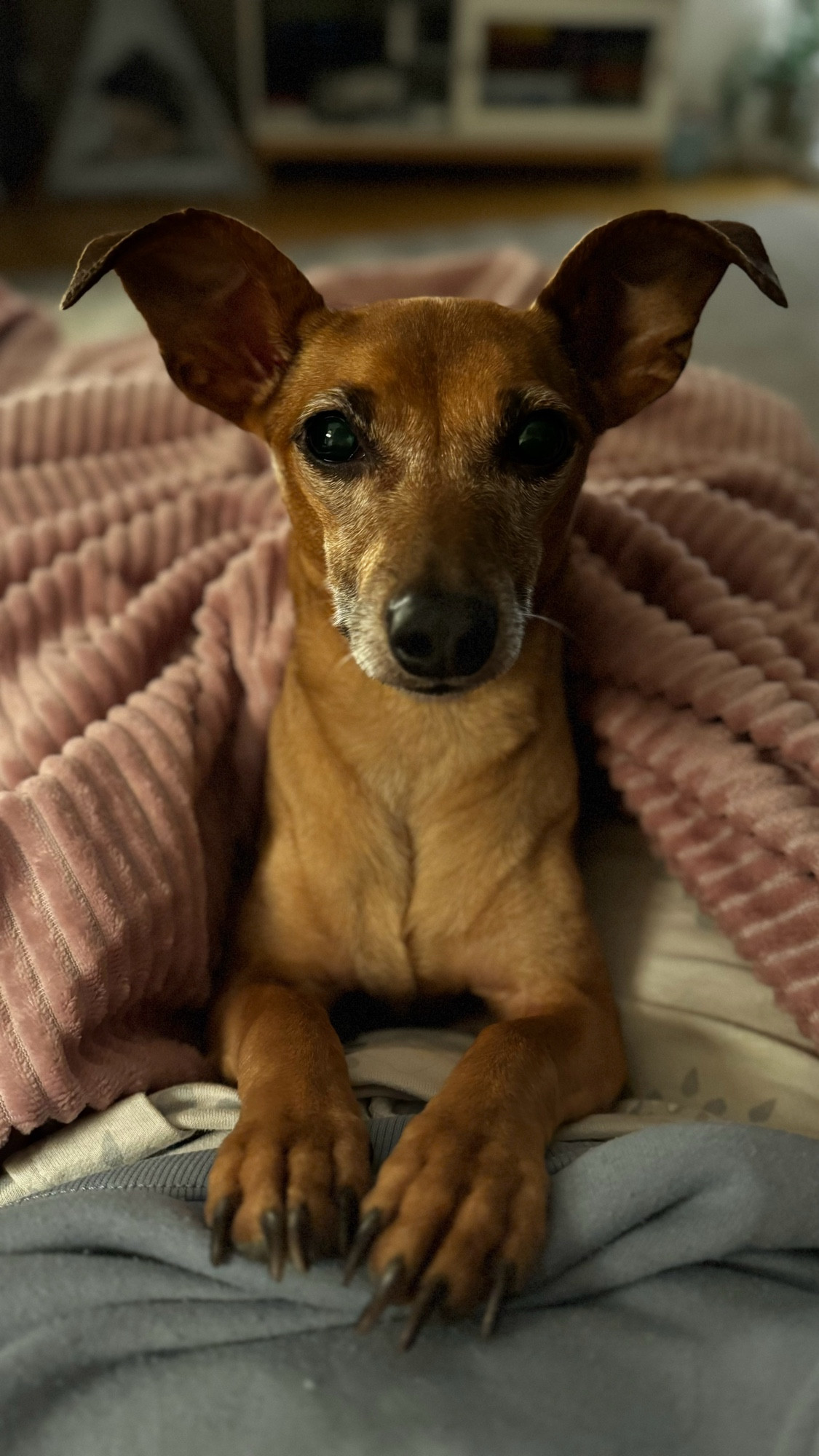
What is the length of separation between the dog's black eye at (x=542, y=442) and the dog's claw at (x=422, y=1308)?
84 cm

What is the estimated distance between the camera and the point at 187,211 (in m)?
1.23

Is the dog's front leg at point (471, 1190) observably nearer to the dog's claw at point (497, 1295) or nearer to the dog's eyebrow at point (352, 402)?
the dog's claw at point (497, 1295)

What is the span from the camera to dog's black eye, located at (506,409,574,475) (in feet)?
4.21

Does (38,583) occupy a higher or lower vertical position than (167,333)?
lower

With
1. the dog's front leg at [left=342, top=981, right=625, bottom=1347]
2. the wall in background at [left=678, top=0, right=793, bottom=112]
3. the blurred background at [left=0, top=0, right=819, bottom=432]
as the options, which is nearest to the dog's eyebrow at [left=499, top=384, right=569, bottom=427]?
the dog's front leg at [left=342, top=981, right=625, bottom=1347]

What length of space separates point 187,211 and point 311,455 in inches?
11.2

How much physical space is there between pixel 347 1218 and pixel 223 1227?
106 millimetres

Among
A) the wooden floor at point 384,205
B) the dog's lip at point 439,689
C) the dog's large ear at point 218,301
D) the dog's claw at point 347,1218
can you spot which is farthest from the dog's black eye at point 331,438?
the wooden floor at point 384,205

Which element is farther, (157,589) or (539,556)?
(157,589)

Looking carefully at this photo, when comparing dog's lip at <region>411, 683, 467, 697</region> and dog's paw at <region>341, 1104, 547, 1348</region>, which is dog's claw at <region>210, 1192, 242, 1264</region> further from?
dog's lip at <region>411, 683, 467, 697</region>

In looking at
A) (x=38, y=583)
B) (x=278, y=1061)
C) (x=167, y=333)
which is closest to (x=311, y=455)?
(x=167, y=333)

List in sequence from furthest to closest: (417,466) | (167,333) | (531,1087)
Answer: (167,333) → (417,466) → (531,1087)

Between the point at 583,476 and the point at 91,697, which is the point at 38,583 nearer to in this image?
the point at 91,697

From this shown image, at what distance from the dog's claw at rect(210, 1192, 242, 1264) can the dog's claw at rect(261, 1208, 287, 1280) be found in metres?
0.03
